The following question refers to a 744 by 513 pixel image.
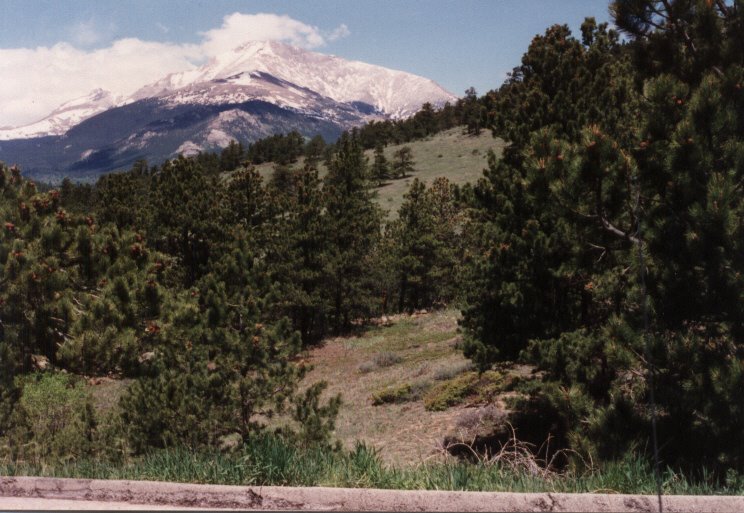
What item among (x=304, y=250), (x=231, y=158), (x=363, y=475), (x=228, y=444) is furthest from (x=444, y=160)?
(x=363, y=475)

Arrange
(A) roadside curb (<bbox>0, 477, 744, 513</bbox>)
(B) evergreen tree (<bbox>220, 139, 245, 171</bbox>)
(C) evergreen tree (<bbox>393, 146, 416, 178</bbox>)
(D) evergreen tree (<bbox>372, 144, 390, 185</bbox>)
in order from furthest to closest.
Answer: (B) evergreen tree (<bbox>220, 139, 245, 171</bbox>)
(C) evergreen tree (<bbox>393, 146, 416, 178</bbox>)
(D) evergreen tree (<bbox>372, 144, 390, 185</bbox>)
(A) roadside curb (<bbox>0, 477, 744, 513</bbox>)

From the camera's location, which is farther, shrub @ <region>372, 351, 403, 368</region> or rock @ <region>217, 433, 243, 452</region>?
shrub @ <region>372, 351, 403, 368</region>

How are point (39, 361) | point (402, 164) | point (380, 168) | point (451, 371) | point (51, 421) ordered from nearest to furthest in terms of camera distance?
point (39, 361) → point (51, 421) → point (451, 371) → point (380, 168) → point (402, 164)

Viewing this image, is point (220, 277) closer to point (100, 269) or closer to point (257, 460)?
point (100, 269)

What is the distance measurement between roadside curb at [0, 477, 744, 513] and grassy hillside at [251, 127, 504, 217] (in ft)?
167

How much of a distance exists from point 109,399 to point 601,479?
2340cm

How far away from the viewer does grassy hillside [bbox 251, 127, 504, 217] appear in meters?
64.1

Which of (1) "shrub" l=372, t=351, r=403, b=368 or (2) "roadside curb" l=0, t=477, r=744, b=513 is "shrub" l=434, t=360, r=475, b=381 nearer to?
(1) "shrub" l=372, t=351, r=403, b=368

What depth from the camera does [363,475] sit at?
471cm

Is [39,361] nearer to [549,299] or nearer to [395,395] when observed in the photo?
[549,299]

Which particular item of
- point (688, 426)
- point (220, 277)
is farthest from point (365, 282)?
point (688, 426)

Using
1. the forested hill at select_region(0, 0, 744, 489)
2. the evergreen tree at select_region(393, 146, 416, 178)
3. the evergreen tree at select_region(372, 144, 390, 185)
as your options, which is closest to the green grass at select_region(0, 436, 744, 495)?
the forested hill at select_region(0, 0, 744, 489)

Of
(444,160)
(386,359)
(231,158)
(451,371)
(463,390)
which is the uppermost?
(231,158)

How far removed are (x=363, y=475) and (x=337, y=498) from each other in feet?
1.91
